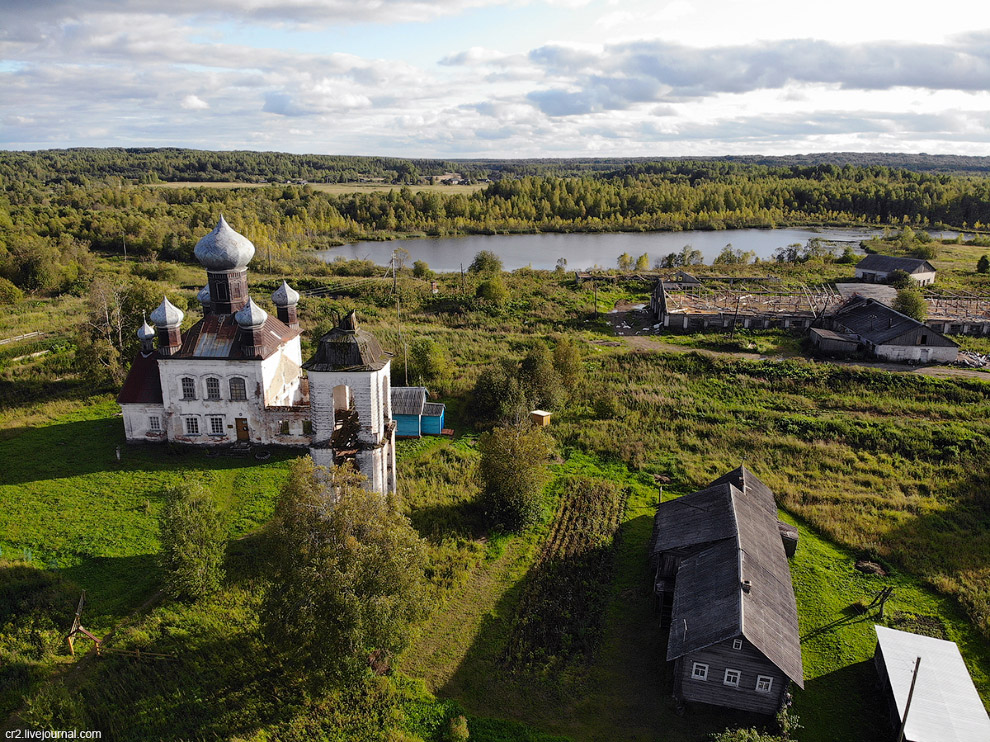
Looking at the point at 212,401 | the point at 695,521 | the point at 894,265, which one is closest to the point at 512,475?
the point at 695,521

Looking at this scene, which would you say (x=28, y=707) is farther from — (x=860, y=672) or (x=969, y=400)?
(x=969, y=400)

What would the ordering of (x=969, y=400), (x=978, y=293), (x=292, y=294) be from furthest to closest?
1. (x=978, y=293)
2. (x=969, y=400)
3. (x=292, y=294)

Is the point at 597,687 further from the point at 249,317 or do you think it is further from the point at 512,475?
the point at 249,317

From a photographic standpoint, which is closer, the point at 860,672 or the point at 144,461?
the point at 860,672

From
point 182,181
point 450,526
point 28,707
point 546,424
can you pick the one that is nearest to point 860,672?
point 450,526

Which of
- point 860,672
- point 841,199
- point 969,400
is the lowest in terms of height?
point 860,672

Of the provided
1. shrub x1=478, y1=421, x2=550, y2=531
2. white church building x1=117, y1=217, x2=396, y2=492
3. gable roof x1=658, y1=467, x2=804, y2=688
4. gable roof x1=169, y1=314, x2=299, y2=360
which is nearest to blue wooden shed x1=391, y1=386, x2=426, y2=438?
white church building x1=117, y1=217, x2=396, y2=492

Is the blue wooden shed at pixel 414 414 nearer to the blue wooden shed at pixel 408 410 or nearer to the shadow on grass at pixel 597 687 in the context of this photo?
the blue wooden shed at pixel 408 410
